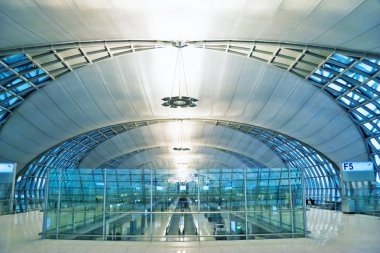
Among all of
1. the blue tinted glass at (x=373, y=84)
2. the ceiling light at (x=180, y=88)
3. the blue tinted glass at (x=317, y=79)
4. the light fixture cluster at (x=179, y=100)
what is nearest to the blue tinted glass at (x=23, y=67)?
the ceiling light at (x=180, y=88)

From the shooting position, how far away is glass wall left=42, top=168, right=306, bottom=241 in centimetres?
1597

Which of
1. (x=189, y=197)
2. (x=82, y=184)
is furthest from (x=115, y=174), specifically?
(x=189, y=197)

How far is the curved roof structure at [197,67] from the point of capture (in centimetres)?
1823

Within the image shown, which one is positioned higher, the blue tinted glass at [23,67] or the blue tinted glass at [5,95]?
the blue tinted glass at [23,67]

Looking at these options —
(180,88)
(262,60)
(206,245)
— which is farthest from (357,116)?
(206,245)

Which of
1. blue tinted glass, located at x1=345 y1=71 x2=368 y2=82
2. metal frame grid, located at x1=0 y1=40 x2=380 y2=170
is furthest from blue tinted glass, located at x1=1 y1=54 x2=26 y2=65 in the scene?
blue tinted glass, located at x1=345 y1=71 x2=368 y2=82

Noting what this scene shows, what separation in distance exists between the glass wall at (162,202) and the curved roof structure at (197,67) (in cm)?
806

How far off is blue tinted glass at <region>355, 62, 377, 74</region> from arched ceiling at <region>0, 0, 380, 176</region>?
1.21 feet

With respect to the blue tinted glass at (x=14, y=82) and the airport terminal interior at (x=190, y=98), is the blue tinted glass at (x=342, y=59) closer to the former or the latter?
the airport terminal interior at (x=190, y=98)

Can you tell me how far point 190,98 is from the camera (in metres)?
23.2

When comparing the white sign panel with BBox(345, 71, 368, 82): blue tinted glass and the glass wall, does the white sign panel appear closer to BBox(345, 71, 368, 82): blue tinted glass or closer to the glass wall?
BBox(345, 71, 368, 82): blue tinted glass

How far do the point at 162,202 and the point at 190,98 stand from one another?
26.8ft

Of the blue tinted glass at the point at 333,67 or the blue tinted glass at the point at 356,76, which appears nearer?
the blue tinted glass at the point at 333,67

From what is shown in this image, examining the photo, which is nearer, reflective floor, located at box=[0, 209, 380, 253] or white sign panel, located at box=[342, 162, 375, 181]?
reflective floor, located at box=[0, 209, 380, 253]
